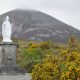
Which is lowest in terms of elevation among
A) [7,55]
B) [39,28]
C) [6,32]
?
[7,55]

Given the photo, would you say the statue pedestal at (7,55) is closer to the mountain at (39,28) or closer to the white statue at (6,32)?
the white statue at (6,32)

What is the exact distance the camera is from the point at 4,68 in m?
28.8

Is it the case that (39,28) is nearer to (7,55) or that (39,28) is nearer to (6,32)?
(6,32)

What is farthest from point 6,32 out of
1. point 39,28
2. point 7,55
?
point 39,28

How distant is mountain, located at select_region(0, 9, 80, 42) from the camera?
10206 cm

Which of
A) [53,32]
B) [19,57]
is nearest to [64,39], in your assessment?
[53,32]

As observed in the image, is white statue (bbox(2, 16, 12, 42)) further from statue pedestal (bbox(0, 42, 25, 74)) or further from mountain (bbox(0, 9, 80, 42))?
mountain (bbox(0, 9, 80, 42))

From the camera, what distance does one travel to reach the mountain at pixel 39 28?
102 m

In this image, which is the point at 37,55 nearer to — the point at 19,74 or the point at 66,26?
Result: the point at 19,74

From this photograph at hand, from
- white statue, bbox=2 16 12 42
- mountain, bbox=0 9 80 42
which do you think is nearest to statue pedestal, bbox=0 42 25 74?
white statue, bbox=2 16 12 42

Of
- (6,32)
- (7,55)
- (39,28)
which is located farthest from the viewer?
(39,28)

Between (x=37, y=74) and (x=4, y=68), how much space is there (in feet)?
47.5

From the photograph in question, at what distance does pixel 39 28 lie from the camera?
356 feet

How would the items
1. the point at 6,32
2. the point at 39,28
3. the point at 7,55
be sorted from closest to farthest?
the point at 7,55 → the point at 6,32 → the point at 39,28
